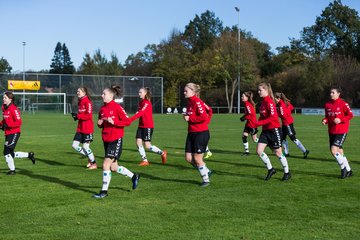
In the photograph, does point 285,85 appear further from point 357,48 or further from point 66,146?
point 66,146

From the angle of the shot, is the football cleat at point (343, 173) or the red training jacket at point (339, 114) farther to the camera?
the red training jacket at point (339, 114)

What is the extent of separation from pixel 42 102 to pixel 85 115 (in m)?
48.3

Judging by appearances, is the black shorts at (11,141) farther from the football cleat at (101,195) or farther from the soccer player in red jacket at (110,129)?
the football cleat at (101,195)

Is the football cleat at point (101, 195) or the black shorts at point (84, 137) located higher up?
the black shorts at point (84, 137)

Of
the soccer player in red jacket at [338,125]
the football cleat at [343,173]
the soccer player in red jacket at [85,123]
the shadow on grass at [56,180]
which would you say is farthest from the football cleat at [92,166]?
the football cleat at [343,173]

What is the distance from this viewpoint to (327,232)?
6.40 meters

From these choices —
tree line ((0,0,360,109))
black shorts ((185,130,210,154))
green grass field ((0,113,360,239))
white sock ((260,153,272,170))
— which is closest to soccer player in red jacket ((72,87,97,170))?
green grass field ((0,113,360,239))

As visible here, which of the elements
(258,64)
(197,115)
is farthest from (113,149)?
(258,64)

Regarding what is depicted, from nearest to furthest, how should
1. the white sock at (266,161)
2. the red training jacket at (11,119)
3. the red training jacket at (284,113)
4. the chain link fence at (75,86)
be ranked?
the white sock at (266,161)
the red training jacket at (11,119)
the red training jacket at (284,113)
the chain link fence at (75,86)

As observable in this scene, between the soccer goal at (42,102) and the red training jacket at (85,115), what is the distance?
46801 millimetres

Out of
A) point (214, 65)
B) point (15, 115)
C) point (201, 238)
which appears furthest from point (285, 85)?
point (201, 238)

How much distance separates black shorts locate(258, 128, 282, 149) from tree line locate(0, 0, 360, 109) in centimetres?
5580

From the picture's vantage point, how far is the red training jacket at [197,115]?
32.1 ft

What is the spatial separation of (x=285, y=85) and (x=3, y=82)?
1483 inches
